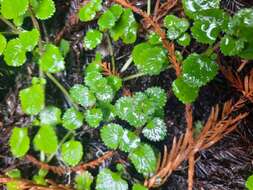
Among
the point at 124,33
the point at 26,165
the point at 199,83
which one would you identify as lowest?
the point at 26,165

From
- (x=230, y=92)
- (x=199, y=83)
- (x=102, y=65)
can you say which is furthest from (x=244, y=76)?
(x=102, y=65)

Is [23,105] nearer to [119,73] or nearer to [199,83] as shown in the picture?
[119,73]

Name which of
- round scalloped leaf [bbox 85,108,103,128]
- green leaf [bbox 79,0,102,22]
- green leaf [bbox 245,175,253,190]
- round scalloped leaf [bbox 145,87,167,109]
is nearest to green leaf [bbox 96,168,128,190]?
round scalloped leaf [bbox 85,108,103,128]

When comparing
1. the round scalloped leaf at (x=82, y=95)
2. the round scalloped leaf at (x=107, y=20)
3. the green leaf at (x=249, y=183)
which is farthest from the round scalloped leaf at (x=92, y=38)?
the green leaf at (x=249, y=183)

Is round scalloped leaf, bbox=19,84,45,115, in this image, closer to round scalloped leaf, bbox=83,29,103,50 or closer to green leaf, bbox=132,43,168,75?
round scalloped leaf, bbox=83,29,103,50

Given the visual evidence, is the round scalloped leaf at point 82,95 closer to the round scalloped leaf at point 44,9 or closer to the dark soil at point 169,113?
the dark soil at point 169,113
